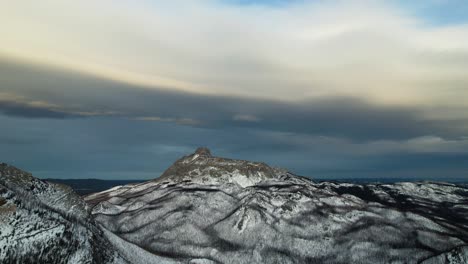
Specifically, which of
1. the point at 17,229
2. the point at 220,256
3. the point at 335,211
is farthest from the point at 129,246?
the point at 335,211

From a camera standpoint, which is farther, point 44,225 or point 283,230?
point 283,230

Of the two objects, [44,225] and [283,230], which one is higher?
[44,225]

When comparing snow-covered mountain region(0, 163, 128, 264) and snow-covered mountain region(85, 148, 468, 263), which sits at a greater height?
snow-covered mountain region(0, 163, 128, 264)

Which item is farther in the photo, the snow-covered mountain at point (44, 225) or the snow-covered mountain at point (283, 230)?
the snow-covered mountain at point (283, 230)

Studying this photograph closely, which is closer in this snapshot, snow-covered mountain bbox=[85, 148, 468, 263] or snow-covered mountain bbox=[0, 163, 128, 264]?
snow-covered mountain bbox=[0, 163, 128, 264]

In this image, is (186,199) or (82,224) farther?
(186,199)

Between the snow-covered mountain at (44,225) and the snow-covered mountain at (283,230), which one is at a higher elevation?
the snow-covered mountain at (44,225)

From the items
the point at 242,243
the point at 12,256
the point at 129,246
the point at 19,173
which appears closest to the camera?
the point at 12,256

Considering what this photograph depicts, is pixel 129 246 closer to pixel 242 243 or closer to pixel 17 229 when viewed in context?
pixel 17 229
